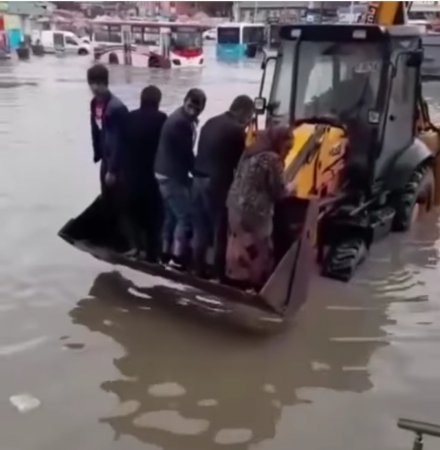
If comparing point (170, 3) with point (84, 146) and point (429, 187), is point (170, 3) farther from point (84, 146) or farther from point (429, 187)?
point (429, 187)

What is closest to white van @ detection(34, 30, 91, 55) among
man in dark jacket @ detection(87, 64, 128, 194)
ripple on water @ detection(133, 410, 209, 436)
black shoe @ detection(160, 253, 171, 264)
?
man in dark jacket @ detection(87, 64, 128, 194)

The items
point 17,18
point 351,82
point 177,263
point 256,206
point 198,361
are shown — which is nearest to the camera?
point 198,361

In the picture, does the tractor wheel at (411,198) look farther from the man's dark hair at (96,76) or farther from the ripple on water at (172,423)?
the ripple on water at (172,423)

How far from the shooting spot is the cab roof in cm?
817

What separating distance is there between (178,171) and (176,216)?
18.0 inches

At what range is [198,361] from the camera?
6207mm

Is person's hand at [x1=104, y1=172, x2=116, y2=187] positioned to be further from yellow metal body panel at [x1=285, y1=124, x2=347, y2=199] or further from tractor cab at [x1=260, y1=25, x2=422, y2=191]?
tractor cab at [x1=260, y1=25, x2=422, y2=191]

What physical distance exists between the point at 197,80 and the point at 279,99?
26801 mm

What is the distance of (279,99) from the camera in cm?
884

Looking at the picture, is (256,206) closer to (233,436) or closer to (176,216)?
(176,216)

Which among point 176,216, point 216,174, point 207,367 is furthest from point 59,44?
point 207,367

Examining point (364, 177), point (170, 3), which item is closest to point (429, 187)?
point (364, 177)

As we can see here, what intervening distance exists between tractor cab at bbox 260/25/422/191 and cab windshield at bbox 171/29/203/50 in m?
38.4

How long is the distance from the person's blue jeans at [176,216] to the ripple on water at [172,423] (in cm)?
226
